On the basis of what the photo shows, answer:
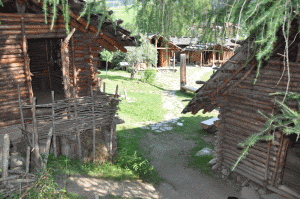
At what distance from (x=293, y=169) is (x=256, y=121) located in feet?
11.6

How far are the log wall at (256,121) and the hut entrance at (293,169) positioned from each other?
1.18m

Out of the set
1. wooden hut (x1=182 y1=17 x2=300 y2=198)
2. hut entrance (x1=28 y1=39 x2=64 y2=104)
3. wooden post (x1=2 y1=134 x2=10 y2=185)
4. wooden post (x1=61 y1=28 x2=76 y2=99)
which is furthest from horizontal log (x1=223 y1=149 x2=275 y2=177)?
hut entrance (x1=28 y1=39 x2=64 y2=104)

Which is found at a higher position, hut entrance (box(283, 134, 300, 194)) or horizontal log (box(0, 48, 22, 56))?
horizontal log (box(0, 48, 22, 56))

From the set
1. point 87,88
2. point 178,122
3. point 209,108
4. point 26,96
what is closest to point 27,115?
point 26,96

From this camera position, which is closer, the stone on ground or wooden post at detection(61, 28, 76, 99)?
wooden post at detection(61, 28, 76, 99)

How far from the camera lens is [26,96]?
6.68m

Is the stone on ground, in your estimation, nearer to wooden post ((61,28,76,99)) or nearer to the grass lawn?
the grass lawn

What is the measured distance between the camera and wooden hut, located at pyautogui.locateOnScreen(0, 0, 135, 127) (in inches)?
244

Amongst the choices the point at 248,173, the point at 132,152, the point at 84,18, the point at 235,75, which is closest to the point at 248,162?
the point at 248,173

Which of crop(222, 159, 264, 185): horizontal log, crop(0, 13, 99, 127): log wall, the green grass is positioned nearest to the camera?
the green grass

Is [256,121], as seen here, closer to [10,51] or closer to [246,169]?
[246,169]

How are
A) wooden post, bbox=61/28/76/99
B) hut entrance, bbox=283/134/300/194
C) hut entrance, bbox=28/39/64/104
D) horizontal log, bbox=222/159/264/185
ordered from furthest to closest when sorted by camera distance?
hut entrance, bbox=28/39/64/104, hut entrance, bbox=283/134/300/194, horizontal log, bbox=222/159/264/185, wooden post, bbox=61/28/76/99

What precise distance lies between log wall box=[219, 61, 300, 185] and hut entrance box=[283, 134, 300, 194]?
118cm

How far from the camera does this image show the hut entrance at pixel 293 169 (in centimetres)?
759
